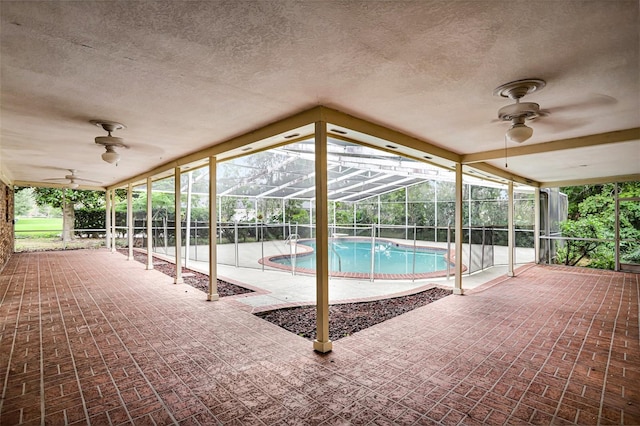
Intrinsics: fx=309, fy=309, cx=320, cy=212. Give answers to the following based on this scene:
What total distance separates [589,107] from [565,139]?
1.43 metres

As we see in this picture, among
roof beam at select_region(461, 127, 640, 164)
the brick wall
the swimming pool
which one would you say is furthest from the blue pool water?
the brick wall

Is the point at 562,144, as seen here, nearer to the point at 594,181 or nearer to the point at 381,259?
the point at 594,181

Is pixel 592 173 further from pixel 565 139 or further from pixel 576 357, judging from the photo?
pixel 576 357

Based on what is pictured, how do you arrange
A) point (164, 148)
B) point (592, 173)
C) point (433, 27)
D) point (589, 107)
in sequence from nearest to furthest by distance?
1. point (433, 27)
2. point (589, 107)
3. point (164, 148)
4. point (592, 173)

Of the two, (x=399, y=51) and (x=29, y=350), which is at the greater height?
(x=399, y=51)

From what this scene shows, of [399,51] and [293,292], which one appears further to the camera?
[293,292]

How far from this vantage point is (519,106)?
262 cm

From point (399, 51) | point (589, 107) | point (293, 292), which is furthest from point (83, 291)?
point (589, 107)

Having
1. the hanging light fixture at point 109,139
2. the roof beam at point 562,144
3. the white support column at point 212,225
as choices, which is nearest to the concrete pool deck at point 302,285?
A: the white support column at point 212,225

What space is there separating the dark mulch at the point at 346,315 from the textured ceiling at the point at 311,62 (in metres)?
2.51

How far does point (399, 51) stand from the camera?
1.98 m

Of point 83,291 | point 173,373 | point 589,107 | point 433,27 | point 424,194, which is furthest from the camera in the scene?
point 424,194

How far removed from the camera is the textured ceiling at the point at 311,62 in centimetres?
161

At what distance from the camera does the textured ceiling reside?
Answer: 161 centimetres
